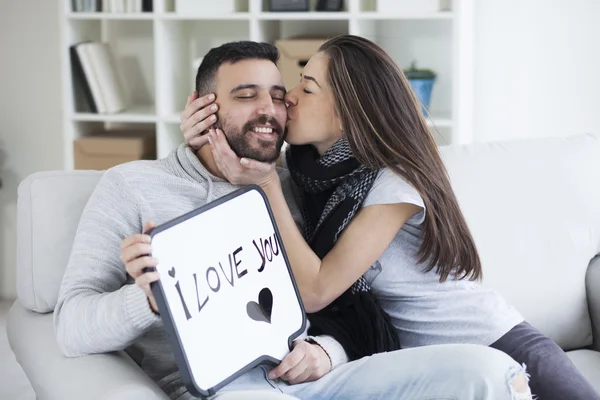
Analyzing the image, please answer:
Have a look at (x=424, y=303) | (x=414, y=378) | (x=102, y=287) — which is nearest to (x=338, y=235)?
(x=424, y=303)

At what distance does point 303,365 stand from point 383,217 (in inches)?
13.4

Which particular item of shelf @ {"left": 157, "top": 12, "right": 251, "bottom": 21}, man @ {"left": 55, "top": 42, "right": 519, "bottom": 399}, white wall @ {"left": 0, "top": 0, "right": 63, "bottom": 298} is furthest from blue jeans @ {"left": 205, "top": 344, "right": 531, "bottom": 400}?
white wall @ {"left": 0, "top": 0, "right": 63, "bottom": 298}

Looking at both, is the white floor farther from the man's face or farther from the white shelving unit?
the man's face

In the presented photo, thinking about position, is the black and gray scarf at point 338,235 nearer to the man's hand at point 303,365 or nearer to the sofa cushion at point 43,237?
the man's hand at point 303,365

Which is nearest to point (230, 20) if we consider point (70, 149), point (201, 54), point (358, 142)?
point (201, 54)

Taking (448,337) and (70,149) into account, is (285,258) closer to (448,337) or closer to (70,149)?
(448,337)

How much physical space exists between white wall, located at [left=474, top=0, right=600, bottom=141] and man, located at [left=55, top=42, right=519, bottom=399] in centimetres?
166

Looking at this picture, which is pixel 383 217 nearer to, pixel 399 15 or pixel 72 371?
pixel 72 371

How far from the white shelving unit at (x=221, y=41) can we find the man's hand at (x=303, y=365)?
1.61 meters

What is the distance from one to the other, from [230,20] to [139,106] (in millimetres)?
516

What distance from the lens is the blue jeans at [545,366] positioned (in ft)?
5.25

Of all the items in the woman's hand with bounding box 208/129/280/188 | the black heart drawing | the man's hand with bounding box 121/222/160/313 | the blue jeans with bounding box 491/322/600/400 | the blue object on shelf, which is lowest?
the blue jeans with bounding box 491/322/600/400

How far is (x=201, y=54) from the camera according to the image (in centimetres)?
342

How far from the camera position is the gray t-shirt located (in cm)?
171
